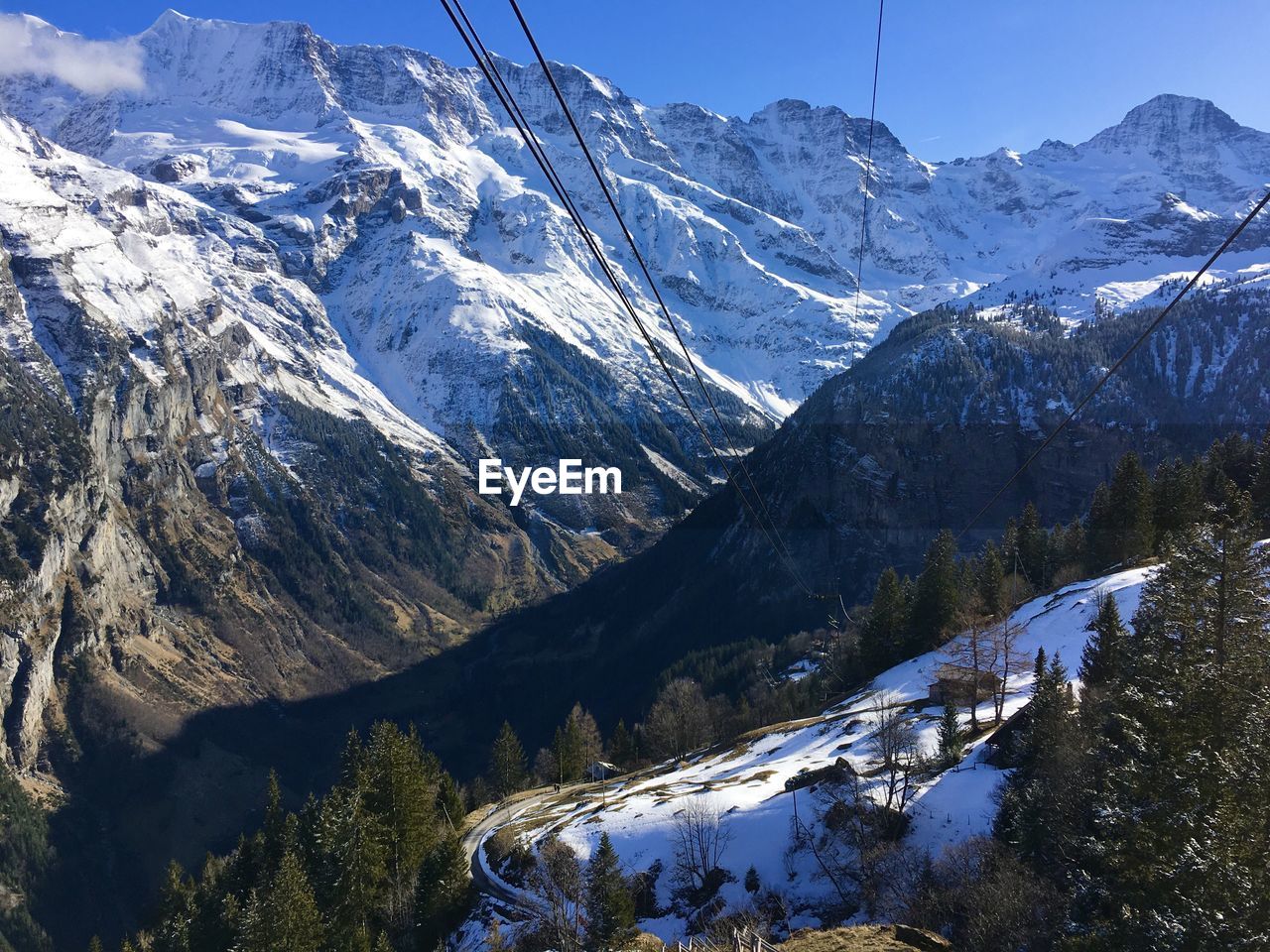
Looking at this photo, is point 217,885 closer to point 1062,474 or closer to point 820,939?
point 820,939

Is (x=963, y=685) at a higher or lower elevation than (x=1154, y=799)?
lower

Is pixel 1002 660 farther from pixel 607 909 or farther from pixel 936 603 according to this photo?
pixel 607 909

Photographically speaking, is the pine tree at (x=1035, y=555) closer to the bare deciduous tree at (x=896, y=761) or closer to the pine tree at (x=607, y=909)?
the bare deciduous tree at (x=896, y=761)

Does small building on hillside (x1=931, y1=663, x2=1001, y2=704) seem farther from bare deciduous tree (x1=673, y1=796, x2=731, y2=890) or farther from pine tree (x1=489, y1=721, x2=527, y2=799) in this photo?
pine tree (x1=489, y1=721, x2=527, y2=799)

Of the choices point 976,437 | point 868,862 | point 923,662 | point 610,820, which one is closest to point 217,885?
point 610,820

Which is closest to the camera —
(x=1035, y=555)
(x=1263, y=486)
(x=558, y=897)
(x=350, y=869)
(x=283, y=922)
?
(x=283, y=922)

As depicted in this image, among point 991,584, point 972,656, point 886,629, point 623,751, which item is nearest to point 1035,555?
point 991,584

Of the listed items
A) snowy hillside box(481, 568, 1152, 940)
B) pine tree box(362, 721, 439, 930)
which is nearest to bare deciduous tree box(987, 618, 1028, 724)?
snowy hillside box(481, 568, 1152, 940)
